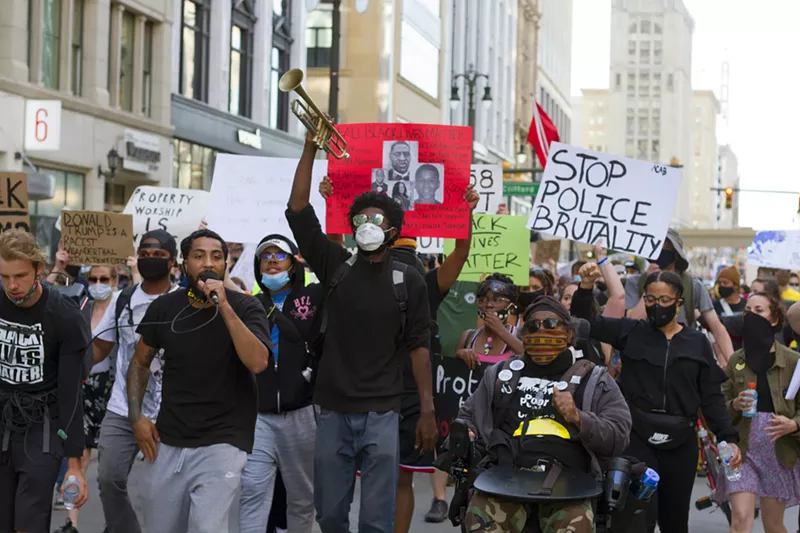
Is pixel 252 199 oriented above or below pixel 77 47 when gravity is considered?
below

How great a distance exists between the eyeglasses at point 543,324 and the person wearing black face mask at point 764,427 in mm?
2512

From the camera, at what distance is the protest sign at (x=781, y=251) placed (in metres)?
19.0

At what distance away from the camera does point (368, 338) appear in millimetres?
6469

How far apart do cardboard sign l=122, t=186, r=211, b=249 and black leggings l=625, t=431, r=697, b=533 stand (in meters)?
7.67

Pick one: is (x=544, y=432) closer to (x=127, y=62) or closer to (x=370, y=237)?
(x=370, y=237)

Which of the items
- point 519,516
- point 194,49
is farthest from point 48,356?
point 194,49

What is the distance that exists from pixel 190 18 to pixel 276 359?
26512 mm

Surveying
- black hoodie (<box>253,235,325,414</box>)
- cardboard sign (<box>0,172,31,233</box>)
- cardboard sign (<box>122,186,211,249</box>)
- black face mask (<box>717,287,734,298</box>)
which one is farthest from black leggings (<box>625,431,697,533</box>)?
cardboard sign (<box>122,186,211,249</box>)

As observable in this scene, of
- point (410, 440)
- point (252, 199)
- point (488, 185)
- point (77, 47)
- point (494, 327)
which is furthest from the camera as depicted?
point (77, 47)

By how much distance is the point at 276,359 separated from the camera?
23.5ft

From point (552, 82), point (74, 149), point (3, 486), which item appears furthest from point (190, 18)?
point (552, 82)

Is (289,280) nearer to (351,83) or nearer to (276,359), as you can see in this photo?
(276,359)

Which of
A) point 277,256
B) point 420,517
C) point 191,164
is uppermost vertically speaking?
point 191,164

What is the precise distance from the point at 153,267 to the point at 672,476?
310cm
